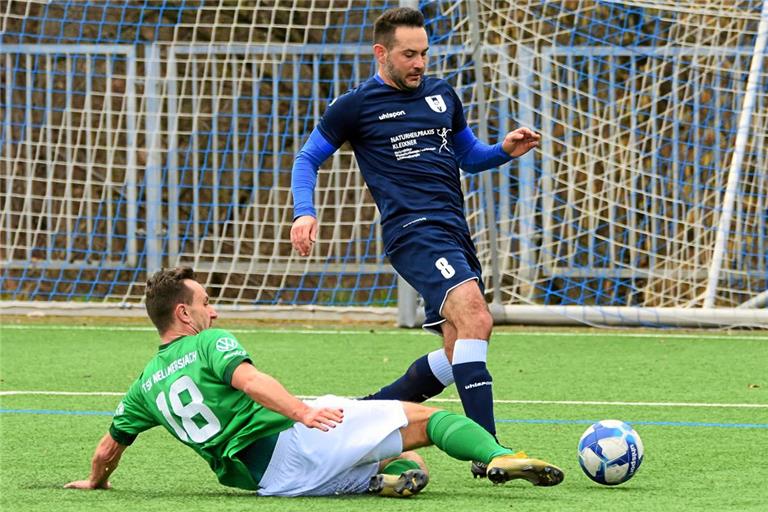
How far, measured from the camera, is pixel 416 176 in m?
5.65

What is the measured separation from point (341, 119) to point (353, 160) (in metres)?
6.65

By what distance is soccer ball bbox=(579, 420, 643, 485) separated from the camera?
16.2 ft

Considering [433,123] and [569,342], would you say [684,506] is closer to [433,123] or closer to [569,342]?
[433,123]

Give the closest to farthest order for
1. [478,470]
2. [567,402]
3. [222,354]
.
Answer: [222,354], [478,470], [567,402]

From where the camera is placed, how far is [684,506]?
4.58 meters

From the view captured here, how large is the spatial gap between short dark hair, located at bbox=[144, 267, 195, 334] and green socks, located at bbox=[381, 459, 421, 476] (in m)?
0.82

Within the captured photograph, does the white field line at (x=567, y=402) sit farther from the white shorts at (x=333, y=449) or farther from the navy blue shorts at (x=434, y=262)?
the white shorts at (x=333, y=449)

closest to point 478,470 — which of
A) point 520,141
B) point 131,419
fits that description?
point 131,419

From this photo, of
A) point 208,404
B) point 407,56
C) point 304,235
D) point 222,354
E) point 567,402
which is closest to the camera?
point 222,354

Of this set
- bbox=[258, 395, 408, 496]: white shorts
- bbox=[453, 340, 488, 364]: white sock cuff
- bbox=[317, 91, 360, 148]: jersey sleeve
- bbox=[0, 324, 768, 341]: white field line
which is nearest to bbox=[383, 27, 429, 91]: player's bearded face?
bbox=[317, 91, 360, 148]: jersey sleeve

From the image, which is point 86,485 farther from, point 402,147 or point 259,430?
point 402,147

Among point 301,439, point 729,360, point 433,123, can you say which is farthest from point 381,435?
point 729,360

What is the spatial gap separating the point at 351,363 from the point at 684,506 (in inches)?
178

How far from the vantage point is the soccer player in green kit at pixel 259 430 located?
4719mm
